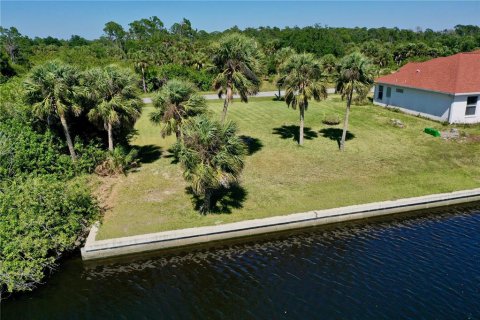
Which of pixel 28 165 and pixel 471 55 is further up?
pixel 471 55

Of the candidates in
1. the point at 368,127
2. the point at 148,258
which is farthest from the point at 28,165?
the point at 368,127

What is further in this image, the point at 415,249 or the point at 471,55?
the point at 471,55

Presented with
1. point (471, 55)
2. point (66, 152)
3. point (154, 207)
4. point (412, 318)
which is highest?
point (471, 55)

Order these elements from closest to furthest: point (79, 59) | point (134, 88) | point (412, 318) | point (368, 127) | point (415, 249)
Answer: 1. point (412, 318)
2. point (415, 249)
3. point (134, 88)
4. point (368, 127)
5. point (79, 59)

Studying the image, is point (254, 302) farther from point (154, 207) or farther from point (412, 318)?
point (154, 207)

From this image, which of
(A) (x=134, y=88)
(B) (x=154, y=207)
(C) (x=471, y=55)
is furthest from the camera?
(C) (x=471, y=55)

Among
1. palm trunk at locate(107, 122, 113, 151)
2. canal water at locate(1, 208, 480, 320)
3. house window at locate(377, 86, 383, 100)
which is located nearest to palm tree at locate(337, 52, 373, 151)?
canal water at locate(1, 208, 480, 320)

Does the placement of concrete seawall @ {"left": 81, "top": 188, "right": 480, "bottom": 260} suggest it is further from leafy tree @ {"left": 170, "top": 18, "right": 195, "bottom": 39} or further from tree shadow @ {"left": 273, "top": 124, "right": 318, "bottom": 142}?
leafy tree @ {"left": 170, "top": 18, "right": 195, "bottom": 39}
